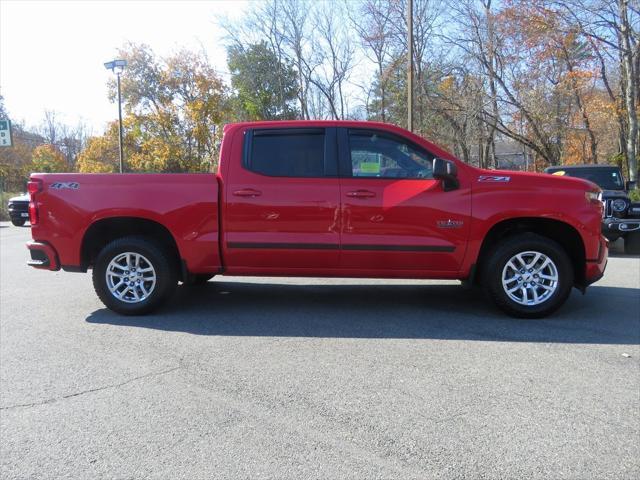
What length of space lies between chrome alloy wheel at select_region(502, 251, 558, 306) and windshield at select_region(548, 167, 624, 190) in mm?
7237

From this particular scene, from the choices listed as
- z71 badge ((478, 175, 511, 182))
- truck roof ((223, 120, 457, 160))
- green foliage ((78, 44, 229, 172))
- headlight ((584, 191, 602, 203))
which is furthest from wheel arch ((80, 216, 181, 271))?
green foliage ((78, 44, 229, 172))

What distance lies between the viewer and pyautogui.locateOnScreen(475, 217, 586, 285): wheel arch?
5342 mm

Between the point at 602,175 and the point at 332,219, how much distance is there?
30.6 ft

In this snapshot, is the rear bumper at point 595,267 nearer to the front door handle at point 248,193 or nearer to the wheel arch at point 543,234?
the wheel arch at point 543,234

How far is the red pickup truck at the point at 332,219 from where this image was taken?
204 inches

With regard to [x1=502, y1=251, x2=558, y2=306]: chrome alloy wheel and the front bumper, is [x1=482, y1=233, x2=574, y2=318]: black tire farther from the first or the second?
the front bumper

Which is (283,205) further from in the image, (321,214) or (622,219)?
(622,219)

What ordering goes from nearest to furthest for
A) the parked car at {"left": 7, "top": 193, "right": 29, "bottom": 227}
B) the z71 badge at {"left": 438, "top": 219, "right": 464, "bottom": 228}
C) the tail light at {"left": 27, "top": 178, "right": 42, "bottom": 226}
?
the z71 badge at {"left": 438, "top": 219, "right": 464, "bottom": 228} → the tail light at {"left": 27, "top": 178, "right": 42, "bottom": 226} → the parked car at {"left": 7, "top": 193, "right": 29, "bottom": 227}

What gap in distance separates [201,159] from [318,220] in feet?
99.0

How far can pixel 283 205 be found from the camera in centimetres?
526

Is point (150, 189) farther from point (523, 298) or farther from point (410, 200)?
point (523, 298)

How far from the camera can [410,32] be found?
681 inches

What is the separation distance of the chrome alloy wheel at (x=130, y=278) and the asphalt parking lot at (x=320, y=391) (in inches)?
10.7

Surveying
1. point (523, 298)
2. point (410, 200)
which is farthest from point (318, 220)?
point (523, 298)
